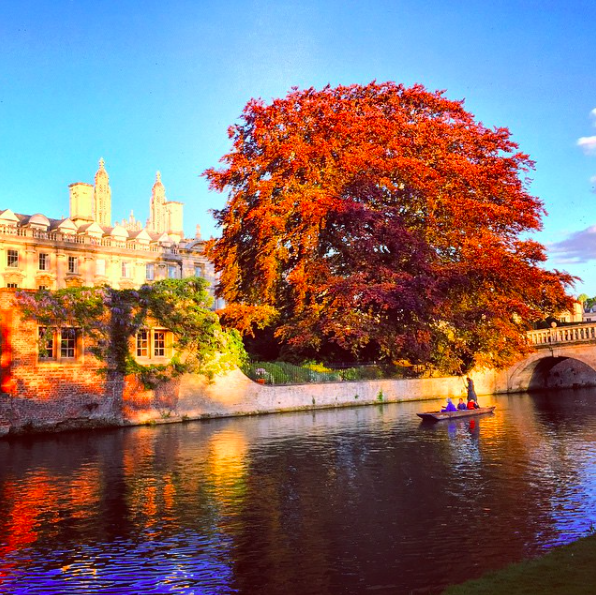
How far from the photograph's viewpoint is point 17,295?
87.4 feet

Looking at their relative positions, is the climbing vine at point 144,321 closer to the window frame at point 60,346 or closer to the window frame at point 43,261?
the window frame at point 60,346

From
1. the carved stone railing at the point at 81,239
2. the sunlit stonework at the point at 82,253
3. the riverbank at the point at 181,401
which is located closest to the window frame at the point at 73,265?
the sunlit stonework at the point at 82,253

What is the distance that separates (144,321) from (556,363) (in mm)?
34029

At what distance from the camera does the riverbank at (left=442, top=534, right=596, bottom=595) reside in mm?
6871

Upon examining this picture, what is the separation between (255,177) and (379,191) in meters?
7.11

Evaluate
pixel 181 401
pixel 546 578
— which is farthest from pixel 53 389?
pixel 546 578

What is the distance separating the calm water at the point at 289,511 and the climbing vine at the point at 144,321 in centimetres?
668

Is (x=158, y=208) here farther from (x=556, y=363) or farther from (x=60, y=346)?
(x=60, y=346)

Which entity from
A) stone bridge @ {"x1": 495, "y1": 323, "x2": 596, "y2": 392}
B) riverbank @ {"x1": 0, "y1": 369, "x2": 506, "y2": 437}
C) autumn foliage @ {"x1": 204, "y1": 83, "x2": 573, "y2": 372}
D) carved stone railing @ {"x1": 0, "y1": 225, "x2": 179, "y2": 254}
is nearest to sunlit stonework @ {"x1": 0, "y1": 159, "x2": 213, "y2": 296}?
carved stone railing @ {"x1": 0, "y1": 225, "x2": 179, "y2": 254}

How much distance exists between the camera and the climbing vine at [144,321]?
27808mm

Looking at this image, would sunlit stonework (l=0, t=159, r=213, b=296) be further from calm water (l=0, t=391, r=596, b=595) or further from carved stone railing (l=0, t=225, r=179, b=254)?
calm water (l=0, t=391, r=596, b=595)

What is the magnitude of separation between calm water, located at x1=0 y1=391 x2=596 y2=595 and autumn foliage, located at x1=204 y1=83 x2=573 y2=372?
14.6m

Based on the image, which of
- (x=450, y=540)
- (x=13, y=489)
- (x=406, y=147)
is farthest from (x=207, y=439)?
(x=406, y=147)

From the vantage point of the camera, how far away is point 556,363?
51.1m
